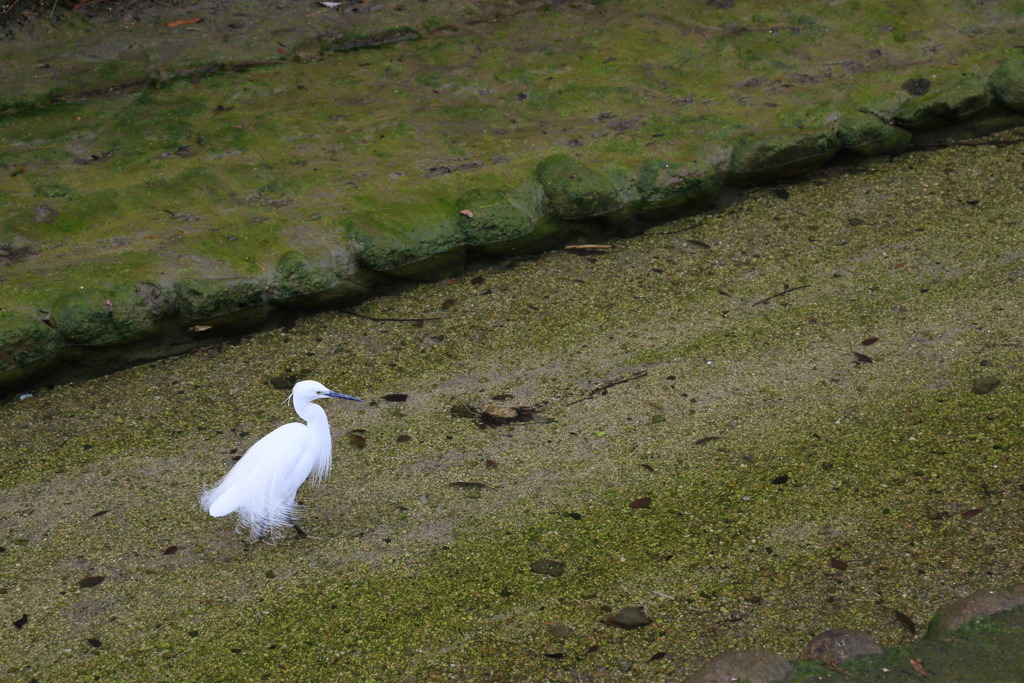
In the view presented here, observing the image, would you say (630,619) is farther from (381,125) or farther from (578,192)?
(381,125)

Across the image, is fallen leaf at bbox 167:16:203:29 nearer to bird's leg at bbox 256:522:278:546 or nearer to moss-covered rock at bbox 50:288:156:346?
moss-covered rock at bbox 50:288:156:346

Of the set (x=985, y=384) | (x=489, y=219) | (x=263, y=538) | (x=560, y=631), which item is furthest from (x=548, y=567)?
(x=489, y=219)

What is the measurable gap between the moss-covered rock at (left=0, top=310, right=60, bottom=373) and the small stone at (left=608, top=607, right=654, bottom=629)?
88.6 inches

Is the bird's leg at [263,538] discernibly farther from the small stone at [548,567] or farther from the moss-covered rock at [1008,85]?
the moss-covered rock at [1008,85]

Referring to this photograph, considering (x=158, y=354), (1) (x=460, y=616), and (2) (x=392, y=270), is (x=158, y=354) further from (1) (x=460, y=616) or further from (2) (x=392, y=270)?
(1) (x=460, y=616)

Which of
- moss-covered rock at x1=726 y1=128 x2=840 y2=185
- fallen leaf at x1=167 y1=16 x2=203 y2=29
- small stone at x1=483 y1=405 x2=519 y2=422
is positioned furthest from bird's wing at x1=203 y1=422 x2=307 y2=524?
fallen leaf at x1=167 y1=16 x2=203 y2=29

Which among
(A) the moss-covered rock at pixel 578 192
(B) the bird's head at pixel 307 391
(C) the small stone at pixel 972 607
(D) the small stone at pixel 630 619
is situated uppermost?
(A) the moss-covered rock at pixel 578 192

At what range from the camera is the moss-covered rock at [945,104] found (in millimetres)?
4680

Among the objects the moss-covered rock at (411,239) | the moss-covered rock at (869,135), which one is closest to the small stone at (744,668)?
the moss-covered rock at (411,239)

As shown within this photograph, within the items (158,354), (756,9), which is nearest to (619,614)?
(158,354)

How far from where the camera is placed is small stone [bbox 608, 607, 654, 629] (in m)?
2.56

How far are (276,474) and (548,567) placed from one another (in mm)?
813

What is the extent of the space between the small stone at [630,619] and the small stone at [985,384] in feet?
4.84

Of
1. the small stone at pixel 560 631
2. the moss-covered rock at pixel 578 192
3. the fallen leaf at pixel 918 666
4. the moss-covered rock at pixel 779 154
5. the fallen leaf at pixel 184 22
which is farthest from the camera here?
the fallen leaf at pixel 184 22
